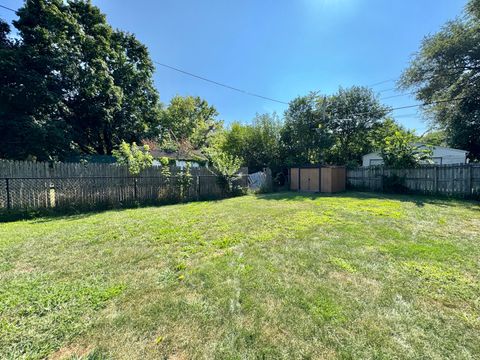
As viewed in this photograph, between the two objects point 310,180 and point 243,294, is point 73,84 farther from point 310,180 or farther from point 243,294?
point 243,294

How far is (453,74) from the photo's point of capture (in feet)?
42.0

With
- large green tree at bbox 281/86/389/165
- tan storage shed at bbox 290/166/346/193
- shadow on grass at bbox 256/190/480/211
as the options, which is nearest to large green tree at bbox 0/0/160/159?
large green tree at bbox 281/86/389/165

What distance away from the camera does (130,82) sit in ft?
49.2

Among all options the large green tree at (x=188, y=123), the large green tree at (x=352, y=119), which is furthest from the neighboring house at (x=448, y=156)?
the large green tree at (x=188, y=123)

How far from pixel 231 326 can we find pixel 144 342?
27.9 inches

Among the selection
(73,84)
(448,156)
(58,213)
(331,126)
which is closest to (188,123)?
(73,84)

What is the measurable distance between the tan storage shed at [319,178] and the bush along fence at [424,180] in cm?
114

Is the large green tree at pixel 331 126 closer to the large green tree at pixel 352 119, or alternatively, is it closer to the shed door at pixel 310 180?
the large green tree at pixel 352 119

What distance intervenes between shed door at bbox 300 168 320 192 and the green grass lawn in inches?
316

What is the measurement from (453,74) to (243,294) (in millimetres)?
17576

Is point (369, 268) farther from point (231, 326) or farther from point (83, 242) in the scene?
point (83, 242)

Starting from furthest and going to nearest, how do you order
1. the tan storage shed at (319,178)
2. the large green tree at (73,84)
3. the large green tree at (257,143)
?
the large green tree at (257,143) → the tan storage shed at (319,178) → the large green tree at (73,84)

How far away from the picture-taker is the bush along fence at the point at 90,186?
6730 mm

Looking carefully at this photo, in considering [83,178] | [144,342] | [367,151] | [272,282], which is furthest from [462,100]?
[83,178]
